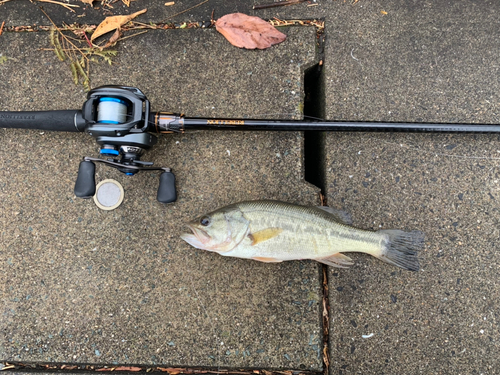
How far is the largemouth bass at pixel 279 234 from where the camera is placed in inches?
99.4

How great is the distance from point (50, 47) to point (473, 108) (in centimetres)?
425

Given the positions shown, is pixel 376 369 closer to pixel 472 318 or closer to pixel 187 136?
pixel 472 318

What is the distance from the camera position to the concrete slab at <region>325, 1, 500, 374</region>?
2752 millimetres

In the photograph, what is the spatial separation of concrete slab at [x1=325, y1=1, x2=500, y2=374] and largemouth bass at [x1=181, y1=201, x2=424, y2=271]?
35 cm

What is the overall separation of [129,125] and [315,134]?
6.11 feet

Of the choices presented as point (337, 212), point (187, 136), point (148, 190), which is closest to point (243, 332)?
point (337, 212)

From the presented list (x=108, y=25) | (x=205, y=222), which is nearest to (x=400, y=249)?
(x=205, y=222)

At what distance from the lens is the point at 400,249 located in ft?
8.67

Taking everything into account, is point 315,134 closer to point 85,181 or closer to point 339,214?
point 339,214

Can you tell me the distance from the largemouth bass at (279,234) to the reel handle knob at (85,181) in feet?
2.75

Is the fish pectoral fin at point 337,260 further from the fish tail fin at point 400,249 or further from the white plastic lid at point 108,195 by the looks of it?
the white plastic lid at point 108,195

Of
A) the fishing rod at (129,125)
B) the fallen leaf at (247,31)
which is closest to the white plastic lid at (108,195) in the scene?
the fishing rod at (129,125)

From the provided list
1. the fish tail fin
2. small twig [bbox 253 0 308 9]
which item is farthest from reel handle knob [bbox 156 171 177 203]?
small twig [bbox 253 0 308 9]

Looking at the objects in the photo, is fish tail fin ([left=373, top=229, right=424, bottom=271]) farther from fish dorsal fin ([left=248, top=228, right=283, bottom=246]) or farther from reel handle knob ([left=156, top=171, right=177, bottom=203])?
reel handle knob ([left=156, top=171, right=177, bottom=203])
